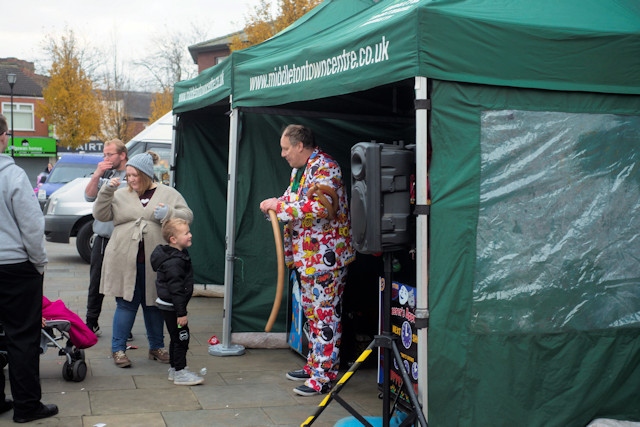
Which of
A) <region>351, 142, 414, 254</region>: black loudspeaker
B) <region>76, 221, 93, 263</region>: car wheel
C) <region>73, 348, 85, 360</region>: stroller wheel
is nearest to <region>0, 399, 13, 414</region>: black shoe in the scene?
<region>73, 348, 85, 360</region>: stroller wheel

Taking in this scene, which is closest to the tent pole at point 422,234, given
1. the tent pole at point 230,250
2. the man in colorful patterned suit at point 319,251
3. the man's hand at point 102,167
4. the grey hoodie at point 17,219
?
the man in colorful patterned suit at point 319,251

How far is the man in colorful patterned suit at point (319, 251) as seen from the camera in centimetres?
561

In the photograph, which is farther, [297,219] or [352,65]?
[297,219]

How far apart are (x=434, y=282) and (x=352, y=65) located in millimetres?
1470

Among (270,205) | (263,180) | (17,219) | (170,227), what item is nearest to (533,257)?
(270,205)

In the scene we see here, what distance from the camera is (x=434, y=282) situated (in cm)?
433

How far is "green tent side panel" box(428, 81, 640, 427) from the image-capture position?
435cm

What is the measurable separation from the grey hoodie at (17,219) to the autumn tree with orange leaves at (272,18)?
755 inches

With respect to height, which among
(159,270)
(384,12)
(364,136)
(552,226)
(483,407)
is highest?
(384,12)

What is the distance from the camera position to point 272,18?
25062 mm

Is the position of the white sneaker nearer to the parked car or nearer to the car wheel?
the car wheel

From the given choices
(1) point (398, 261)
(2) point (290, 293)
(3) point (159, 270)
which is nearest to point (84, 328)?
(3) point (159, 270)

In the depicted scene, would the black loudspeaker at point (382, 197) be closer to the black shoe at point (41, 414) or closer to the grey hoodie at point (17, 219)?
the grey hoodie at point (17, 219)

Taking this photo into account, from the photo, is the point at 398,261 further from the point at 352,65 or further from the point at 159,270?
the point at 159,270
